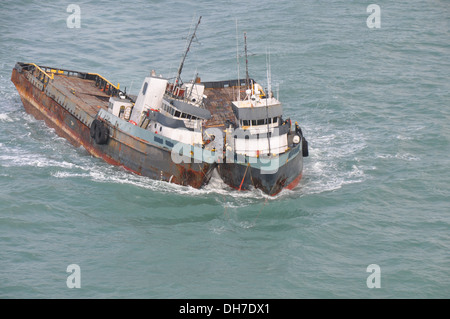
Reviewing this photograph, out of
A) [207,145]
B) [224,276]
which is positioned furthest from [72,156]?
[224,276]

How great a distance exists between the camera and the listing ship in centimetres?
3884

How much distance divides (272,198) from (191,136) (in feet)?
22.8

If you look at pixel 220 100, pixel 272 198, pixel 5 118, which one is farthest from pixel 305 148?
pixel 5 118

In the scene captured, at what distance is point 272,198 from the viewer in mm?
38562

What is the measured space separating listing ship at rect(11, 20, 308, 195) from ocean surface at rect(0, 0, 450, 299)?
1.17m

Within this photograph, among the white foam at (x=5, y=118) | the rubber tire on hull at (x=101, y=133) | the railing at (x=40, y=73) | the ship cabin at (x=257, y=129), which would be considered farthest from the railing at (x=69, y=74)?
the ship cabin at (x=257, y=129)

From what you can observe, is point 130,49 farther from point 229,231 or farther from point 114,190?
point 229,231

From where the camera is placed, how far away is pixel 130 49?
68.6 meters

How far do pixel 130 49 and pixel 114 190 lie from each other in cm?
3264

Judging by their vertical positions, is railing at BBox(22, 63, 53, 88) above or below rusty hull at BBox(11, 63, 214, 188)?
above

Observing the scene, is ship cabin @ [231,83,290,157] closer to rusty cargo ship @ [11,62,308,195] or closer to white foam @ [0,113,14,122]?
rusty cargo ship @ [11,62,308,195]

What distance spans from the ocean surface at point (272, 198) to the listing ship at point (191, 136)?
3.83ft

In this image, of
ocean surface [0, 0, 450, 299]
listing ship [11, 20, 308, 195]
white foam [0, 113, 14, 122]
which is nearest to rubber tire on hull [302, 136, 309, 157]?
listing ship [11, 20, 308, 195]

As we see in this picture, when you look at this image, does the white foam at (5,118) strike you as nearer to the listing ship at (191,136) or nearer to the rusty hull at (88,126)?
the rusty hull at (88,126)
